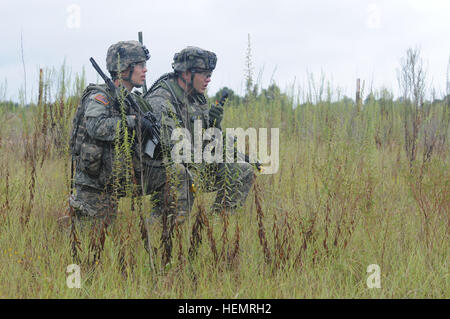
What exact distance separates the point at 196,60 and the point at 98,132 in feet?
3.78

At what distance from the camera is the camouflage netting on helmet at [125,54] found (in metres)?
3.42

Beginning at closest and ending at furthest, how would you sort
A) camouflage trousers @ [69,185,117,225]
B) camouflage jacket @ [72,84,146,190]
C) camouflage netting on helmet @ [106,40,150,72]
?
camouflage jacket @ [72,84,146,190]
camouflage trousers @ [69,185,117,225]
camouflage netting on helmet @ [106,40,150,72]

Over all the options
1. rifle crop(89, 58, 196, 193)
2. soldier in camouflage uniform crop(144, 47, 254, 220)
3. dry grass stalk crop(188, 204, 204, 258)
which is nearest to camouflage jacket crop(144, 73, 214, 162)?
soldier in camouflage uniform crop(144, 47, 254, 220)

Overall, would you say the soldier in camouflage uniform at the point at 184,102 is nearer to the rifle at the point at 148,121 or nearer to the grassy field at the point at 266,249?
the rifle at the point at 148,121

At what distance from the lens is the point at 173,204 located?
8.30ft

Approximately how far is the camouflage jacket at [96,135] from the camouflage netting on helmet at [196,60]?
2.49 ft

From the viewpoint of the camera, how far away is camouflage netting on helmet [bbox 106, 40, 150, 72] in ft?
11.2

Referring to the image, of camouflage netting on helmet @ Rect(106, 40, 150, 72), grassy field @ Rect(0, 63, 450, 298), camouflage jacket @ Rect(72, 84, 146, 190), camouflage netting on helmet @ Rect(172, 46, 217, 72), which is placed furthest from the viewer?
camouflage netting on helmet @ Rect(172, 46, 217, 72)

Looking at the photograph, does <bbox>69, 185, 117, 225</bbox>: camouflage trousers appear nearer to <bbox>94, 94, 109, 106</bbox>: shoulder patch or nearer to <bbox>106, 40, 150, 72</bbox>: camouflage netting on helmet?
<bbox>94, 94, 109, 106</bbox>: shoulder patch

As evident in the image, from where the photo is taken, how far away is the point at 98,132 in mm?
3080

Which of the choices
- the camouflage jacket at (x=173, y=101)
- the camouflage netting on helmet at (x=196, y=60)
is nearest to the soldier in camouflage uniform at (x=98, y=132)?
the camouflage jacket at (x=173, y=101)

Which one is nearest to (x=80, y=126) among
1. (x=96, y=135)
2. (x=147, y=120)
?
(x=96, y=135)

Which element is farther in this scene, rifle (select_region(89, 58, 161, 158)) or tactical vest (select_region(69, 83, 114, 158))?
tactical vest (select_region(69, 83, 114, 158))
